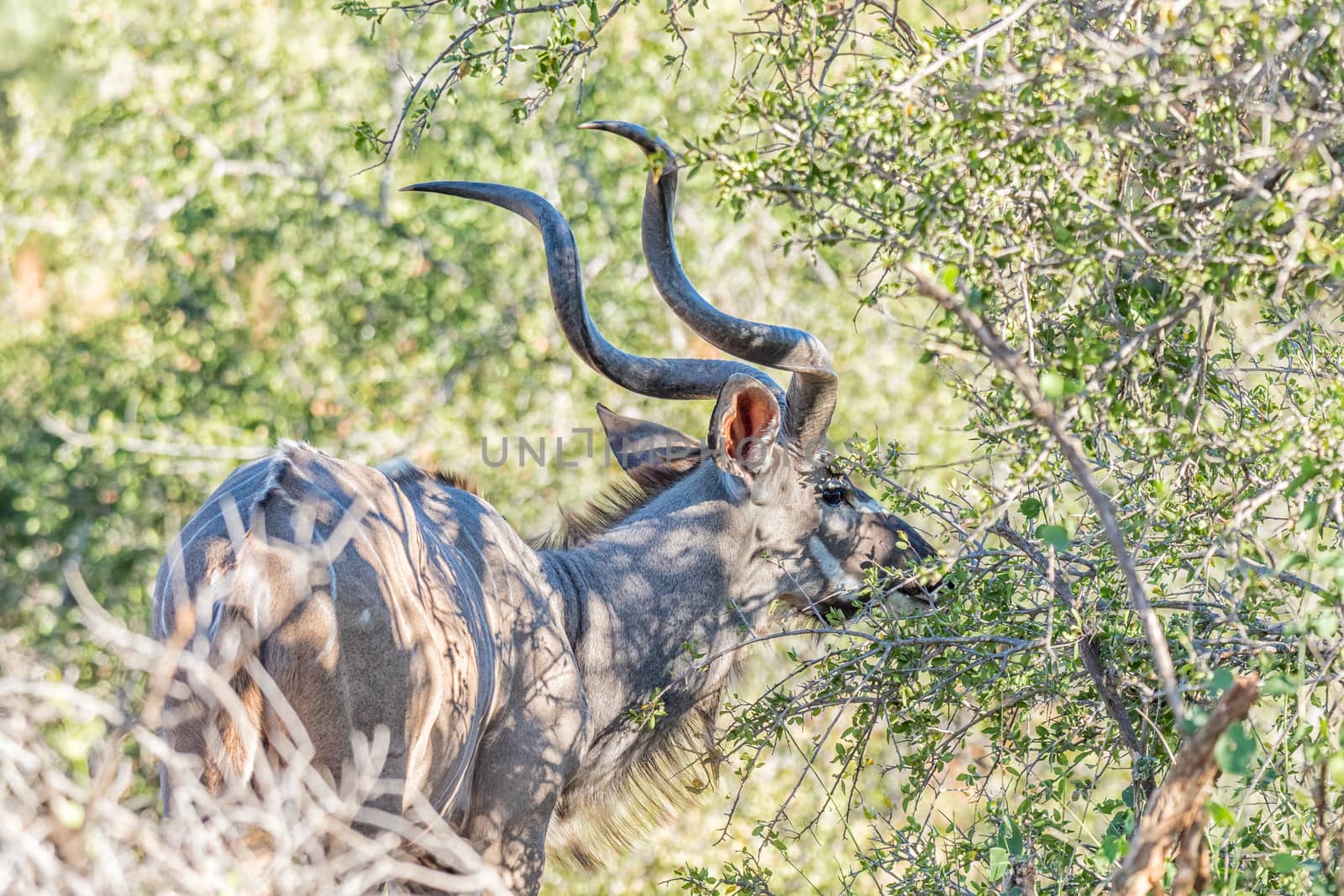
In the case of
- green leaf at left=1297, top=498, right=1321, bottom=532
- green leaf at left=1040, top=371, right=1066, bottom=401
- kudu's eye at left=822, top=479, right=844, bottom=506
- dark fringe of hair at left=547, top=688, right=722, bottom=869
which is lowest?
dark fringe of hair at left=547, top=688, right=722, bottom=869

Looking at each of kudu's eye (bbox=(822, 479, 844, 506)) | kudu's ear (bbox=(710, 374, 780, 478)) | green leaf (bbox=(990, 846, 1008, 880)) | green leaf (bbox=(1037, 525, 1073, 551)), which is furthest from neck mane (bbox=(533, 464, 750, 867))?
green leaf (bbox=(1037, 525, 1073, 551))

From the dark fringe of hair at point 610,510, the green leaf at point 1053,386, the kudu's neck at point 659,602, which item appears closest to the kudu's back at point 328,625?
the kudu's neck at point 659,602

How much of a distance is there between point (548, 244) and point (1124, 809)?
6.04 ft

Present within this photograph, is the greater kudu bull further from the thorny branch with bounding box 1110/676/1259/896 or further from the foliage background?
the thorny branch with bounding box 1110/676/1259/896

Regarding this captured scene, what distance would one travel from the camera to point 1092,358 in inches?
85.9

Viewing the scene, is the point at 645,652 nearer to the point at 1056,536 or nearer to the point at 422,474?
the point at 422,474

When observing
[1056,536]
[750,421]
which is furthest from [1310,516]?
[750,421]

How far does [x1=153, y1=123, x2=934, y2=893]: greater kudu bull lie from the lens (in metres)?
2.57

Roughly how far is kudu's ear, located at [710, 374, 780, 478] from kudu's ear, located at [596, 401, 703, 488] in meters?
0.30

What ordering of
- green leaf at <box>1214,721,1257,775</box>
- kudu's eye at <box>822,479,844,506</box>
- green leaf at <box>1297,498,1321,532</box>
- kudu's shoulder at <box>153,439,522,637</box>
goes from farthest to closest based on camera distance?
kudu's eye at <box>822,479,844,506</box> < kudu's shoulder at <box>153,439,522,637</box> < green leaf at <box>1297,498,1321,532</box> < green leaf at <box>1214,721,1257,775</box>

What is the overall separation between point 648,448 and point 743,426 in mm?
535

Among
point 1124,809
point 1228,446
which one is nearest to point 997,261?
point 1228,446

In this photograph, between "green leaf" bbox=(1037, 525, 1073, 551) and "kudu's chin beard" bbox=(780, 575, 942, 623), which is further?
"kudu's chin beard" bbox=(780, 575, 942, 623)

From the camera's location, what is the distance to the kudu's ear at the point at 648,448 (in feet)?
12.8
